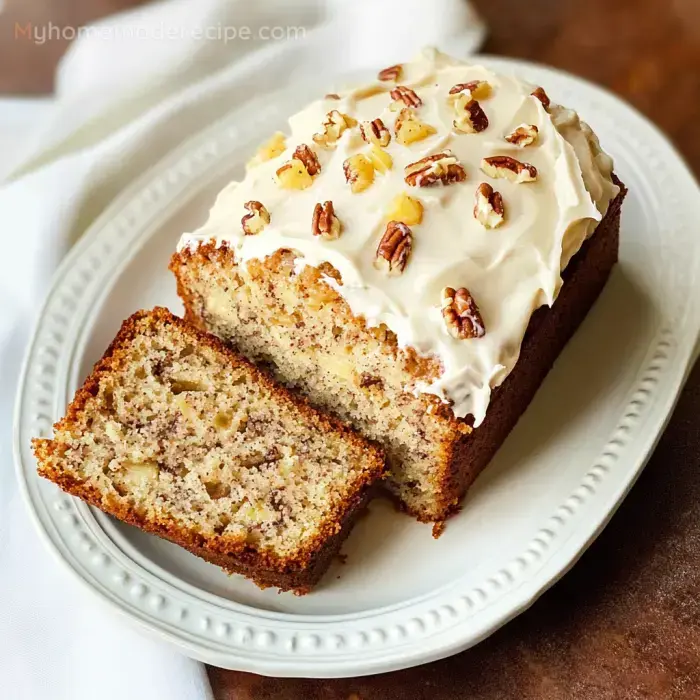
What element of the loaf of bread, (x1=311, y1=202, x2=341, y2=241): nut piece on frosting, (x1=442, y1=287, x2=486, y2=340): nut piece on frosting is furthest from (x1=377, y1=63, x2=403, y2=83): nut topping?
(x1=442, y1=287, x2=486, y2=340): nut piece on frosting

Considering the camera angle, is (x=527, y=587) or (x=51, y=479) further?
(x=51, y=479)

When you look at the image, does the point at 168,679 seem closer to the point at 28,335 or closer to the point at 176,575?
the point at 176,575

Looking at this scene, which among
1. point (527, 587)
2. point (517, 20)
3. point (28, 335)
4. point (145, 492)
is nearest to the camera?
point (527, 587)

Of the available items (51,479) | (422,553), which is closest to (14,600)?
(51,479)

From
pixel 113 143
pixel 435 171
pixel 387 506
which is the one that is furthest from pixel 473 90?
pixel 113 143

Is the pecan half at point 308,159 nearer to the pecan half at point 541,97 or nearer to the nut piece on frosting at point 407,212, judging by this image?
the nut piece on frosting at point 407,212

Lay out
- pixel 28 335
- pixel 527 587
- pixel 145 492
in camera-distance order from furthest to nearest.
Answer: pixel 28 335 → pixel 145 492 → pixel 527 587
